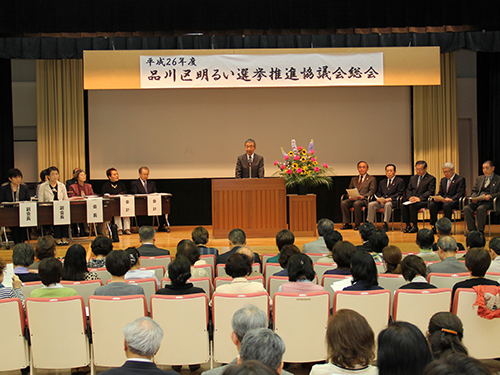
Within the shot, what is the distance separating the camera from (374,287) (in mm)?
3205

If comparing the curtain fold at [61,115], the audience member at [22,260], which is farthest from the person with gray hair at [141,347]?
the curtain fold at [61,115]

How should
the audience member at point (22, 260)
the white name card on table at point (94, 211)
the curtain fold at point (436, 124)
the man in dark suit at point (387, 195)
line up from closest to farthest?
the audience member at point (22, 260)
the white name card on table at point (94, 211)
the man in dark suit at point (387, 195)
the curtain fold at point (436, 124)

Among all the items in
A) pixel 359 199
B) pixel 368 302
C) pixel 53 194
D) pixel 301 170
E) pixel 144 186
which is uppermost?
pixel 301 170

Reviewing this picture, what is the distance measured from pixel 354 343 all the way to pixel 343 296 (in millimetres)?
1182

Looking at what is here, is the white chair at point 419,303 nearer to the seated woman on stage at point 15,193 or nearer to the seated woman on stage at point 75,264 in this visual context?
the seated woman on stage at point 75,264

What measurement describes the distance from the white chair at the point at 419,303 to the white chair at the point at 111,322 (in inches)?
60.2

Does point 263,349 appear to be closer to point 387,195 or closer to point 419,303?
point 419,303

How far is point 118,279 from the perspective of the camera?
351cm

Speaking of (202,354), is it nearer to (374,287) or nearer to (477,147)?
(374,287)

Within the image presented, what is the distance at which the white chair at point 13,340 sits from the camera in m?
2.98

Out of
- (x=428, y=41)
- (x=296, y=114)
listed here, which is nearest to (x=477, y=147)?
(x=428, y=41)

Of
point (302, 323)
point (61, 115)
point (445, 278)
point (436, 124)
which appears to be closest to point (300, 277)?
point (302, 323)

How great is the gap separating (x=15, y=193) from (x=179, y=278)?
544 cm

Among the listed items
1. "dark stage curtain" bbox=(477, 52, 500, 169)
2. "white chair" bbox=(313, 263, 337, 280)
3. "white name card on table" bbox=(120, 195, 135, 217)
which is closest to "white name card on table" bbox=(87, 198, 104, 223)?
"white name card on table" bbox=(120, 195, 135, 217)
